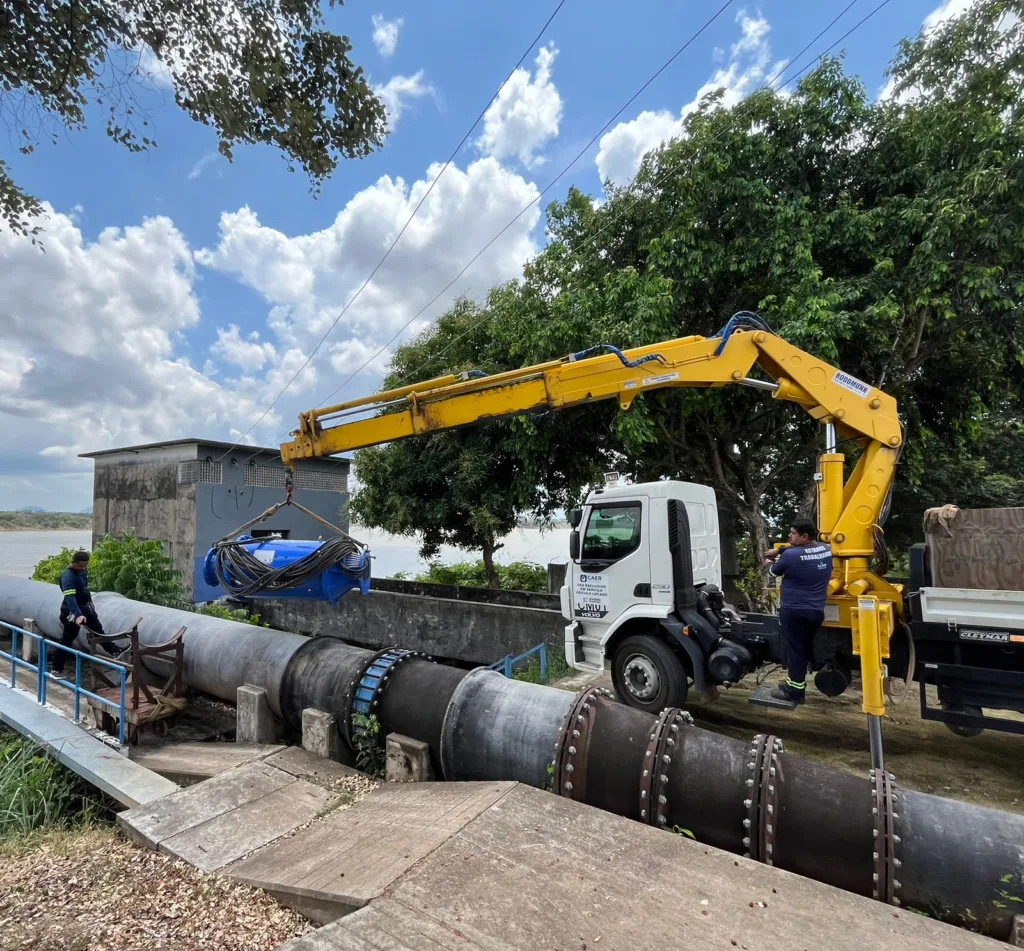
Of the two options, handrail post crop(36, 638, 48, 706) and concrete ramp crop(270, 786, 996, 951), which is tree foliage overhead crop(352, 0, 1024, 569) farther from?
handrail post crop(36, 638, 48, 706)

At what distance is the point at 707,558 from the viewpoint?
7.11m

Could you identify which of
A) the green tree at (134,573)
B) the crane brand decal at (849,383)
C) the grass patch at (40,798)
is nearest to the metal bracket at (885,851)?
the crane brand decal at (849,383)

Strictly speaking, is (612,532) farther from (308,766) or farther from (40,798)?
(40,798)

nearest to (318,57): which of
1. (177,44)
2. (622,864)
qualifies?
(177,44)

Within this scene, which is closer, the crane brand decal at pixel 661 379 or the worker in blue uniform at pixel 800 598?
the worker in blue uniform at pixel 800 598

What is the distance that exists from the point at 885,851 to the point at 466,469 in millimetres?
10139

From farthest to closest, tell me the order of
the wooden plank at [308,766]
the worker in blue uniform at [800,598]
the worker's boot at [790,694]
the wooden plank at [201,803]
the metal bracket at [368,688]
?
the worker's boot at [790,694], the worker in blue uniform at [800,598], the metal bracket at [368,688], the wooden plank at [308,766], the wooden plank at [201,803]

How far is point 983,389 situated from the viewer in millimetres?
10711

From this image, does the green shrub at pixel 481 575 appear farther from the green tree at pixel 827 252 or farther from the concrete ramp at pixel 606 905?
the concrete ramp at pixel 606 905

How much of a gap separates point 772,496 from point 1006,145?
956 cm

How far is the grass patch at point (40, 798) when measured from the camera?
516 cm

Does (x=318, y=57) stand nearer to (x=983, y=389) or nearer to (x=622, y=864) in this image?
(x=622, y=864)

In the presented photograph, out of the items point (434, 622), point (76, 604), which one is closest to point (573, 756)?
point (76, 604)

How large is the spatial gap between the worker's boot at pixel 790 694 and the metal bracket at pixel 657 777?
222 centimetres
